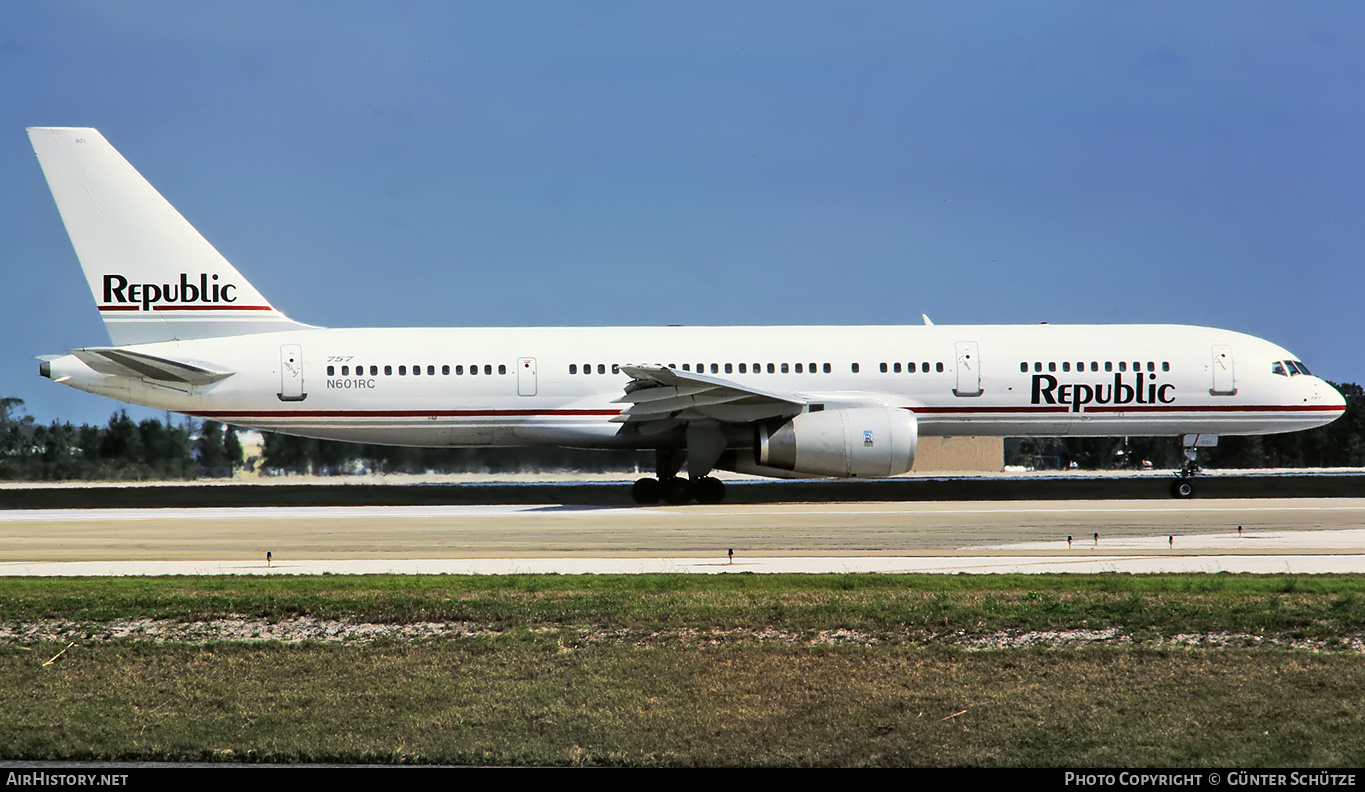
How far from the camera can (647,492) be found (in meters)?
24.0

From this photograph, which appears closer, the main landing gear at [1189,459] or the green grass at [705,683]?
the green grass at [705,683]

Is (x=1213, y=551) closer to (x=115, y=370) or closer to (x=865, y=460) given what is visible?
(x=865, y=460)

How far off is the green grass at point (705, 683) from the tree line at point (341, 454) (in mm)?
17731

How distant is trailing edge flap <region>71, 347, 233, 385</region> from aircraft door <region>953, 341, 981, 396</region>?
15914 mm

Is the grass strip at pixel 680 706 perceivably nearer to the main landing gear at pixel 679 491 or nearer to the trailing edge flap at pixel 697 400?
the trailing edge flap at pixel 697 400

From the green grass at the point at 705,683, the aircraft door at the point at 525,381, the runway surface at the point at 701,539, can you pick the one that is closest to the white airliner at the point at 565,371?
the aircraft door at the point at 525,381

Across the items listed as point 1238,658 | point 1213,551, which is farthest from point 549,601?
point 1213,551

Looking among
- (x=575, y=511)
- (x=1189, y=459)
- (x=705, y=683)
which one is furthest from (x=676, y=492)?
(x=705, y=683)

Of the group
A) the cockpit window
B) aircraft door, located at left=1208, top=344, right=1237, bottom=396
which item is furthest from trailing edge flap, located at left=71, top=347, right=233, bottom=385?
the cockpit window

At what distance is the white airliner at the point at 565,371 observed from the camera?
24.1 metres

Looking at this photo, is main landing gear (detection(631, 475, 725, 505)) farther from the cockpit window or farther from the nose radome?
the nose radome

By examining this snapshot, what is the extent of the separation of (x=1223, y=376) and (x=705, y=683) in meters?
21.8

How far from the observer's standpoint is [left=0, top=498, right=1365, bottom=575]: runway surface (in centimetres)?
1331

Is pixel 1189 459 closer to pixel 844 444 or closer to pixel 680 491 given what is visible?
pixel 844 444
